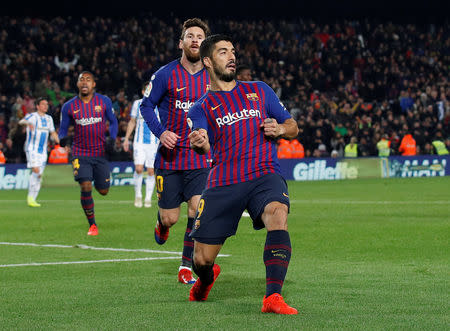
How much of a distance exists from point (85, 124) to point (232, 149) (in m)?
7.44

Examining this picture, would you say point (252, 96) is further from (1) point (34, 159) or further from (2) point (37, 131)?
(2) point (37, 131)

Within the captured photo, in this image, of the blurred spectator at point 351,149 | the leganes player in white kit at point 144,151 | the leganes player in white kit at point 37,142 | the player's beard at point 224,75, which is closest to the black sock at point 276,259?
the player's beard at point 224,75

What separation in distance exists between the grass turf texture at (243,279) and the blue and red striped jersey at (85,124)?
1.26 meters

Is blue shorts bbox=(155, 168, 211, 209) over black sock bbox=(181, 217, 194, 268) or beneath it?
over

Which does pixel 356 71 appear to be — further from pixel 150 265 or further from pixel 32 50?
pixel 150 265

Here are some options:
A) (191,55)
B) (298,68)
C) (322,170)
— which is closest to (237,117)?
(191,55)

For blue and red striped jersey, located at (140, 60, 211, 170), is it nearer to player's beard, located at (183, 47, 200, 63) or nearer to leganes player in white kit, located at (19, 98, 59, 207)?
player's beard, located at (183, 47, 200, 63)

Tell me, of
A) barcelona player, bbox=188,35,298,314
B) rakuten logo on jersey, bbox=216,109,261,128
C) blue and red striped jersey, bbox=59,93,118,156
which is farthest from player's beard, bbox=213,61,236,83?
blue and red striped jersey, bbox=59,93,118,156

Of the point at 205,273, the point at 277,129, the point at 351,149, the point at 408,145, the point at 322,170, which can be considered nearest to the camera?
the point at 277,129

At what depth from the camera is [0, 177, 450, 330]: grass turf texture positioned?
231 inches

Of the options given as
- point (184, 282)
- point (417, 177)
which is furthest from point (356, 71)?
point (184, 282)

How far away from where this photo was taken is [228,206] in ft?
20.8

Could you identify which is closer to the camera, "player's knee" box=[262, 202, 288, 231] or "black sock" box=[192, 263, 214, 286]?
"player's knee" box=[262, 202, 288, 231]

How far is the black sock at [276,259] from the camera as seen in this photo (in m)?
6.04
